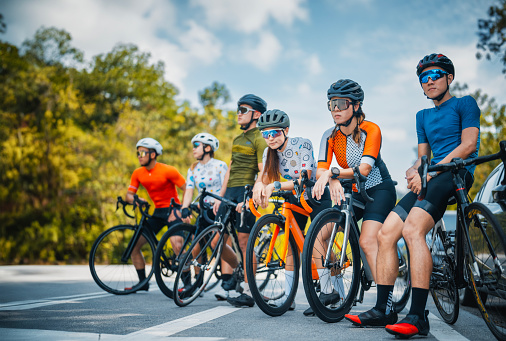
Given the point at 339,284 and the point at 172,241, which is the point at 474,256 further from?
the point at 172,241

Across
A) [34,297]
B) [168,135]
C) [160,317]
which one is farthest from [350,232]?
[168,135]

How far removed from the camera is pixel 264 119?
5.75 meters

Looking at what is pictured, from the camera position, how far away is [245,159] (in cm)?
693

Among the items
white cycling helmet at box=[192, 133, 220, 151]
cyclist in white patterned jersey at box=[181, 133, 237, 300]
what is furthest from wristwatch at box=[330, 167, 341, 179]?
white cycling helmet at box=[192, 133, 220, 151]

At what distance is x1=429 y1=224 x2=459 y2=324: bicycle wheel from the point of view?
4.45m

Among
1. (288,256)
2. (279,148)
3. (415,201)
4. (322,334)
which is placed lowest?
(322,334)

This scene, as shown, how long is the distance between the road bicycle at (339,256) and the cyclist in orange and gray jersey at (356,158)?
0.23 feet

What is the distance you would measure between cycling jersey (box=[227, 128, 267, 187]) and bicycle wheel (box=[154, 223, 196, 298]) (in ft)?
3.03

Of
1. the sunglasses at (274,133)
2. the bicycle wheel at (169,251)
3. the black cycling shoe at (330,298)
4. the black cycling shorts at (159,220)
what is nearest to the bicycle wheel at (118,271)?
the black cycling shorts at (159,220)

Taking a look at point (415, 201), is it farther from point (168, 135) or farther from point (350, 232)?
point (168, 135)

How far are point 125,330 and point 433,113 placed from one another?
319 centimetres

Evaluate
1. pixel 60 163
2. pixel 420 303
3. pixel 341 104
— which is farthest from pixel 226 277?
pixel 60 163

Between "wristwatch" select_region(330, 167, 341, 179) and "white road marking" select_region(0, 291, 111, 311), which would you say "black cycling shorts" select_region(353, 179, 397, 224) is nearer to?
"wristwatch" select_region(330, 167, 341, 179)

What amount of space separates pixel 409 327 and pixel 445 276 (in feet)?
3.00
